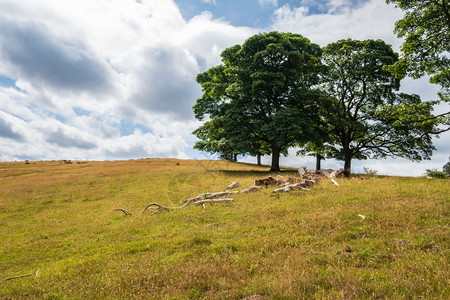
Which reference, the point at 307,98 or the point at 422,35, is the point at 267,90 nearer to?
the point at 307,98

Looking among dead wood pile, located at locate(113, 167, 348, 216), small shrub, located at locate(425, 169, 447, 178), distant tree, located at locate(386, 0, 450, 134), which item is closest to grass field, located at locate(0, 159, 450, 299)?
dead wood pile, located at locate(113, 167, 348, 216)

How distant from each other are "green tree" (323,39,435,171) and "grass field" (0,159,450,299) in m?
21.7

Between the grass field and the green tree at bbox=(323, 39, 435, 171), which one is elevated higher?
the green tree at bbox=(323, 39, 435, 171)

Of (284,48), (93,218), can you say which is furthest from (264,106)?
(93,218)

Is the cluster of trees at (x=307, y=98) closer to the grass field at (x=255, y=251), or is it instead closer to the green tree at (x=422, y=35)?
the green tree at (x=422, y=35)

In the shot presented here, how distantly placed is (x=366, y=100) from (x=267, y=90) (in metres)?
13.1

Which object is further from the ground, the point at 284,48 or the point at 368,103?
the point at 284,48

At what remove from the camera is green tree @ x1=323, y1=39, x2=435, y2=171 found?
32.5 metres

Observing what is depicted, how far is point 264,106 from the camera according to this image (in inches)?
1444

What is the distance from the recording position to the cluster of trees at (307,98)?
3231 cm

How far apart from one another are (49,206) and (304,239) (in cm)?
2281

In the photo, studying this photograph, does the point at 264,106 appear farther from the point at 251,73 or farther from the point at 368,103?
the point at 368,103

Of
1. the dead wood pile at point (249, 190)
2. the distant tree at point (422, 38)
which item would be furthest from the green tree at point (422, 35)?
the dead wood pile at point (249, 190)

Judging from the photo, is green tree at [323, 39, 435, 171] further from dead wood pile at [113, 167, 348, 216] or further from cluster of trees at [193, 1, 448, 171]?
dead wood pile at [113, 167, 348, 216]
